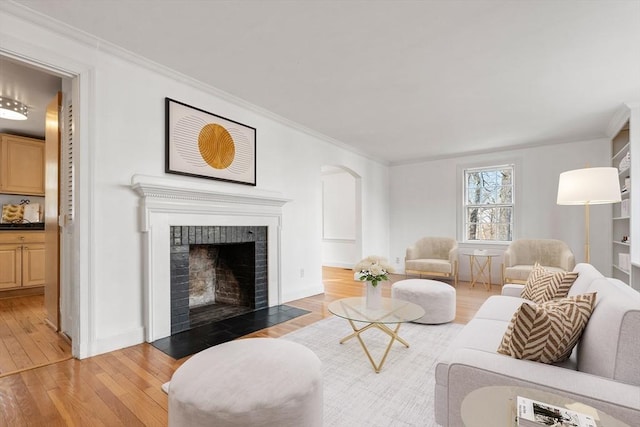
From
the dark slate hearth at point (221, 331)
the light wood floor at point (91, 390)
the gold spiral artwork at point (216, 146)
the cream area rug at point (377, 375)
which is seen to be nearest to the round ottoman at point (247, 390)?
the cream area rug at point (377, 375)

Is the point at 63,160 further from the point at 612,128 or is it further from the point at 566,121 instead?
the point at 612,128

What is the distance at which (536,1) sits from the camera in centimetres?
210

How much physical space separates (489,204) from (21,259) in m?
7.90

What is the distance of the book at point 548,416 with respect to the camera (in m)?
0.92

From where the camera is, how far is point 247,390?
1.31m

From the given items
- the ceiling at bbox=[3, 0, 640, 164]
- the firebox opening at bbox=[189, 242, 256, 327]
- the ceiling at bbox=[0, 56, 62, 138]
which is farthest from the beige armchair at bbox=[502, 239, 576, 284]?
the ceiling at bbox=[0, 56, 62, 138]

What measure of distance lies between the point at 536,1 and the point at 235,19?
2.05 m

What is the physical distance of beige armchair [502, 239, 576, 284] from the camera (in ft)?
15.7

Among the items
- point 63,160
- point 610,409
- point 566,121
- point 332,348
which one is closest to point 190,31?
point 63,160

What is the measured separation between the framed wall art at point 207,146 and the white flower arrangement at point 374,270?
1.92m

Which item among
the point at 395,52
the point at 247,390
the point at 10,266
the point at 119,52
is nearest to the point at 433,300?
the point at 395,52

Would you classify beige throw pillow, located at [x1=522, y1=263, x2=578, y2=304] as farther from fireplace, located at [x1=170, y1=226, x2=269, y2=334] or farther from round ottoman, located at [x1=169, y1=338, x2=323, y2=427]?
fireplace, located at [x1=170, y1=226, x2=269, y2=334]

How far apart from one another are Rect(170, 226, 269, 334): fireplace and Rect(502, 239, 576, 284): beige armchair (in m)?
3.76

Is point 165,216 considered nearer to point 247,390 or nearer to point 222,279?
point 222,279
